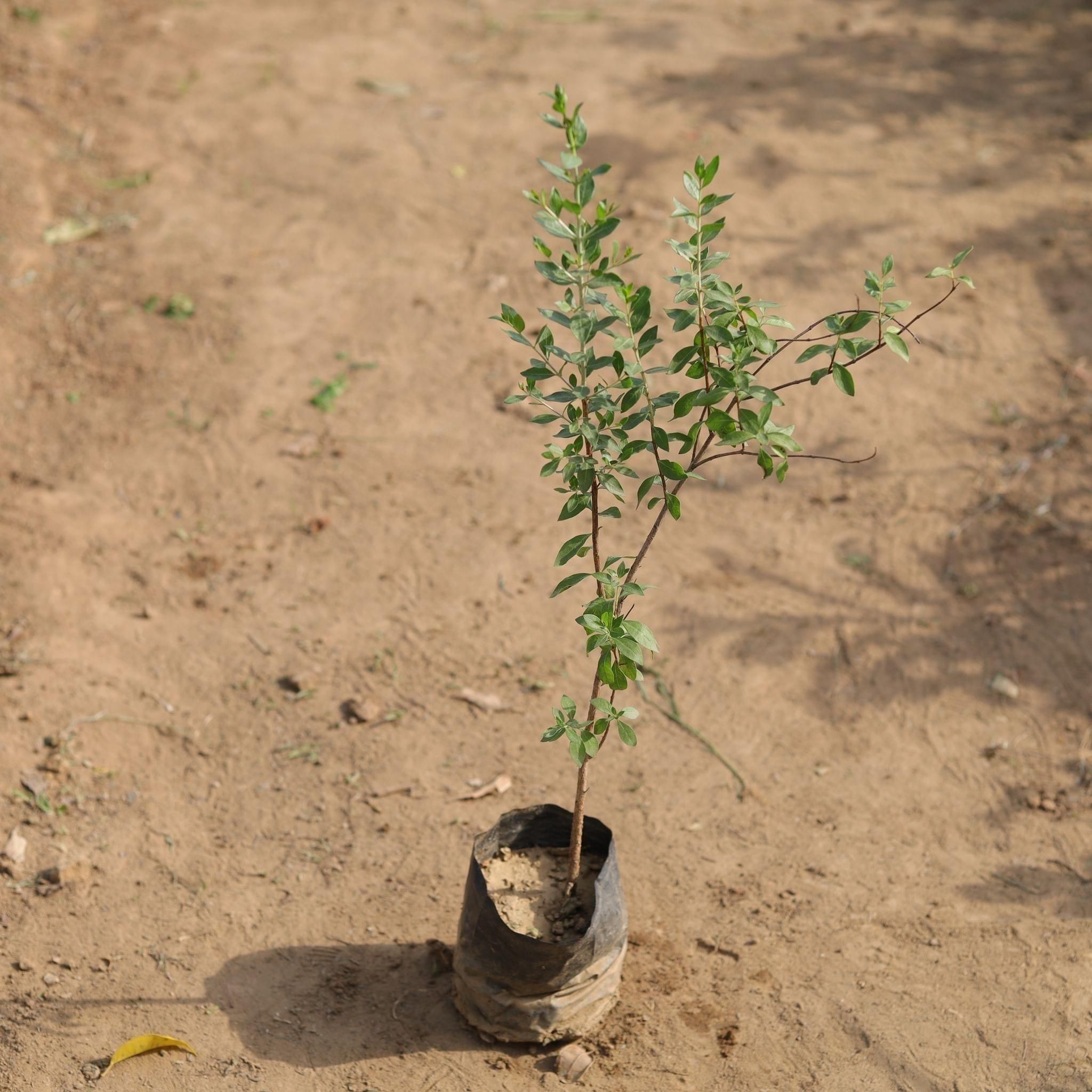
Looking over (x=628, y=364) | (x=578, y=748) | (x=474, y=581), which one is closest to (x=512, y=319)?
(x=628, y=364)

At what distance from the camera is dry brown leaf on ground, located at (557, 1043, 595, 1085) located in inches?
120

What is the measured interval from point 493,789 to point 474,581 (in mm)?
1016

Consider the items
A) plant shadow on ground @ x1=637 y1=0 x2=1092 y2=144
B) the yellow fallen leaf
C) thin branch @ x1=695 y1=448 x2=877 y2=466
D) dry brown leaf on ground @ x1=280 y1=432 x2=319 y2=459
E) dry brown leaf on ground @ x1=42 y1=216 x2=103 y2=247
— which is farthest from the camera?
plant shadow on ground @ x1=637 y1=0 x2=1092 y2=144

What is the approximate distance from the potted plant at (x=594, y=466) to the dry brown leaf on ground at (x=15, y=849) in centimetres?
149

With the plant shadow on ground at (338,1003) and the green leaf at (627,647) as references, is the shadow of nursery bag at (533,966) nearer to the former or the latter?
the plant shadow on ground at (338,1003)

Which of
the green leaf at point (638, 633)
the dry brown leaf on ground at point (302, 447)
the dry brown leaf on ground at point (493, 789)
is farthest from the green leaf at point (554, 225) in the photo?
the dry brown leaf on ground at point (302, 447)

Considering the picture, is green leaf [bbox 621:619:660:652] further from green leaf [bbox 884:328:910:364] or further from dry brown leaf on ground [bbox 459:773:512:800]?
dry brown leaf on ground [bbox 459:773:512:800]

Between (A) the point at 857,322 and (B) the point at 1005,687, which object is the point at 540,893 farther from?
(B) the point at 1005,687

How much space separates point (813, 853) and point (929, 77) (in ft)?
19.6

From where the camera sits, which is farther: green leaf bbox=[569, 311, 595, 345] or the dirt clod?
the dirt clod

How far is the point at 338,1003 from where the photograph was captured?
10.6 ft

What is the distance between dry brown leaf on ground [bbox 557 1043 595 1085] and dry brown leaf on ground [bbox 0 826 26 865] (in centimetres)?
181

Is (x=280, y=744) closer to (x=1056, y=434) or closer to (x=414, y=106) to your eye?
(x=1056, y=434)

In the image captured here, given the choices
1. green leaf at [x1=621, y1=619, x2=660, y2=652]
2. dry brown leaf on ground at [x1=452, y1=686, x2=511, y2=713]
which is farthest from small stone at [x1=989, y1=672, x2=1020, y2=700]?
green leaf at [x1=621, y1=619, x2=660, y2=652]
